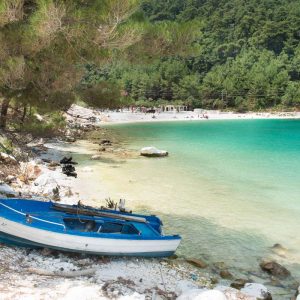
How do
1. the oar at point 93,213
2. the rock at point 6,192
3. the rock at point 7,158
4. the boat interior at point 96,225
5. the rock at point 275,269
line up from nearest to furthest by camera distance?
1. the rock at point 275,269
2. the boat interior at point 96,225
3. the oar at point 93,213
4. the rock at point 6,192
5. the rock at point 7,158

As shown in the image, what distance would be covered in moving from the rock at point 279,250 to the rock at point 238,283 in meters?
2.15

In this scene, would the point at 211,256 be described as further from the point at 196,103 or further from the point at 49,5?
the point at 196,103

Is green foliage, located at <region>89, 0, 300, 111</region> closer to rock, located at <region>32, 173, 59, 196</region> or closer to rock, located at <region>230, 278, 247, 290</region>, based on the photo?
rock, located at <region>32, 173, 59, 196</region>

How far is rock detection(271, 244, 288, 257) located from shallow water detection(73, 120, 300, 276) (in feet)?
0.43

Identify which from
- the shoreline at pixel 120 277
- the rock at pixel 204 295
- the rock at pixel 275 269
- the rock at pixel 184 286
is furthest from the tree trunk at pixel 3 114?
the rock at pixel 275 269

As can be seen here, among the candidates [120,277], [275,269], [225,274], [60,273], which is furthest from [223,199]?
[60,273]

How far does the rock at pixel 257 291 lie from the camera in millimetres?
7086

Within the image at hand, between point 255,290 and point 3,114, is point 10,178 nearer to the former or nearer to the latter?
point 3,114

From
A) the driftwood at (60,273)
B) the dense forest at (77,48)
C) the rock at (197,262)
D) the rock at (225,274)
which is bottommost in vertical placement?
the rock at (225,274)

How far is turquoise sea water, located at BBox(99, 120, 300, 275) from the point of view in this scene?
10.2 m

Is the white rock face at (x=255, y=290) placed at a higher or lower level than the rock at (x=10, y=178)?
lower

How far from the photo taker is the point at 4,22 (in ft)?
21.2

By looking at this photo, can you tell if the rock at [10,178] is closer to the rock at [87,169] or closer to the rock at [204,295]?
the rock at [87,169]

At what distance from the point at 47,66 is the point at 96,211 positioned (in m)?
3.57
